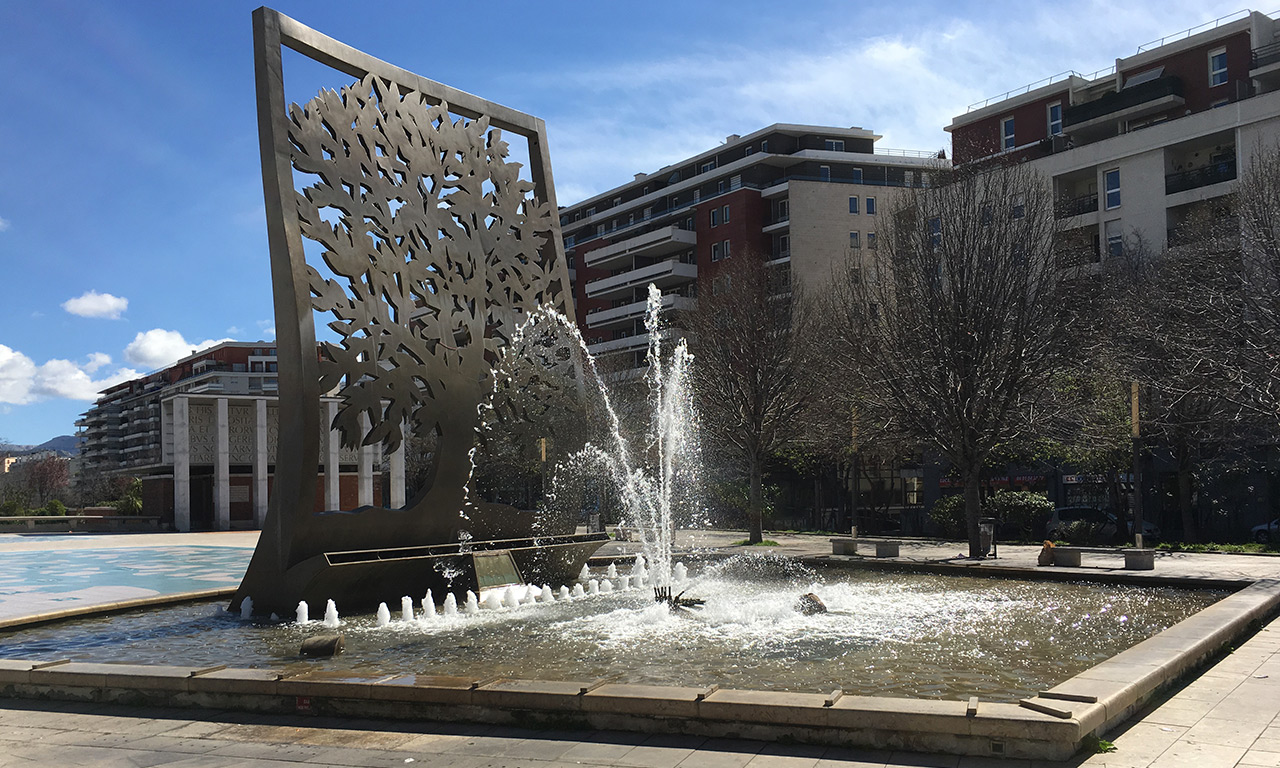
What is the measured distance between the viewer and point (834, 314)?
112 feet

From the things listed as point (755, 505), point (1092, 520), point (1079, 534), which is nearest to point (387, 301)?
point (755, 505)

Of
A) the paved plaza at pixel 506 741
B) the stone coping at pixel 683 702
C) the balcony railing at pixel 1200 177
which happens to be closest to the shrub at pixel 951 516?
the balcony railing at pixel 1200 177

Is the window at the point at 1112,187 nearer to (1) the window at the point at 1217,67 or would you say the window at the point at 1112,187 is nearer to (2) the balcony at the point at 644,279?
(1) the window at the point at 1217,67

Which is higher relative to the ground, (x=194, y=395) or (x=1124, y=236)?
(x=1124, y=236)

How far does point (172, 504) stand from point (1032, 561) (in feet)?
173

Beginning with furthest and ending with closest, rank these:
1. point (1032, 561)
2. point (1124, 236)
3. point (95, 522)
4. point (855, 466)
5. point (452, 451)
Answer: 1. point (95, 522)
2. point (1124, 236)
3. point (855, 466)
4. point (1032, 561)
5. point (452, 451)

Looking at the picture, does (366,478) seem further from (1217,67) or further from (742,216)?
(1217,67)

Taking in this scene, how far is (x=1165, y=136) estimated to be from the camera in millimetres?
40812

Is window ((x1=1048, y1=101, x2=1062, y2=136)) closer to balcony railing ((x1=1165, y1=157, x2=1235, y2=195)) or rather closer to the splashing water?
balcony railing ((x1=1165, y1=157, x2=1235, y2=195))

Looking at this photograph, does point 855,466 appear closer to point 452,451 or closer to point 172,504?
point 452,451

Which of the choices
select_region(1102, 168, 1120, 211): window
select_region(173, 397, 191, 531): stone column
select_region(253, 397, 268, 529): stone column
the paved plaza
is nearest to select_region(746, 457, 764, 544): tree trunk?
the paved plaza

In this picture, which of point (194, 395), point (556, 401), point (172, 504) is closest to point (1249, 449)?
point (556, 401)

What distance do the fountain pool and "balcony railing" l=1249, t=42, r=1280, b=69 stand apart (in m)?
35.0

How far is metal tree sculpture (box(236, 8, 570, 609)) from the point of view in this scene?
13672mm
